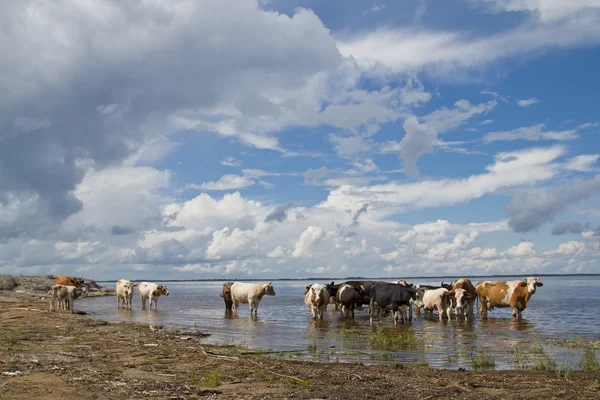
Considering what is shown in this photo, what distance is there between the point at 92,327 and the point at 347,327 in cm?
1093

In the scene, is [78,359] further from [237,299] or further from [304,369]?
[237,299]

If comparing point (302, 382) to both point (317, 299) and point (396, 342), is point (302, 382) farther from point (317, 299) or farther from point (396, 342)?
point (317, 299)

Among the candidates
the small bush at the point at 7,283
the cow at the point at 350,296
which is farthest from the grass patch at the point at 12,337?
the small bush at the point at 7,283

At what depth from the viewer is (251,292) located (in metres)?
31.3

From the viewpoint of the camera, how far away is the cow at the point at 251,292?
31219mm

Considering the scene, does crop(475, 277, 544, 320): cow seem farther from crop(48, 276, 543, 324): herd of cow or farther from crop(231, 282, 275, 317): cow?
crop(231, 282, 275, 317): cow

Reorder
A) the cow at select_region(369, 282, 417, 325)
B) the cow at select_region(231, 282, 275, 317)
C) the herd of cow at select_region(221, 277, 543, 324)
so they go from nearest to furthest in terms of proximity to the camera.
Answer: the cow at select_region(369, 282, 417, 325), the herd of cow at select_region(221, 277, 543, 324), the cow at select_region(231, 282, 275, 317)

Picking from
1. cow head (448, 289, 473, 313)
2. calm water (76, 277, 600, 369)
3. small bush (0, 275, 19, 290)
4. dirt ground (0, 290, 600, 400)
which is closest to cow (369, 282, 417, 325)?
calm water (76, 277, 600, 369)

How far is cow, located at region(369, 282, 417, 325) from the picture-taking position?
26234 mm

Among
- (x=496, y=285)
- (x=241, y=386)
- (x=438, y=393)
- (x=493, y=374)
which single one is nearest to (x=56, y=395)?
(x=241, y=386)

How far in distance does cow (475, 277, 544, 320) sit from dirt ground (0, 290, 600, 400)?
64.6ft

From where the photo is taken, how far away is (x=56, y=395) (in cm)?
845

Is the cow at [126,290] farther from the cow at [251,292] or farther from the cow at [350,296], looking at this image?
the cow at [350,296]

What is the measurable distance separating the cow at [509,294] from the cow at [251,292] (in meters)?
12.4
